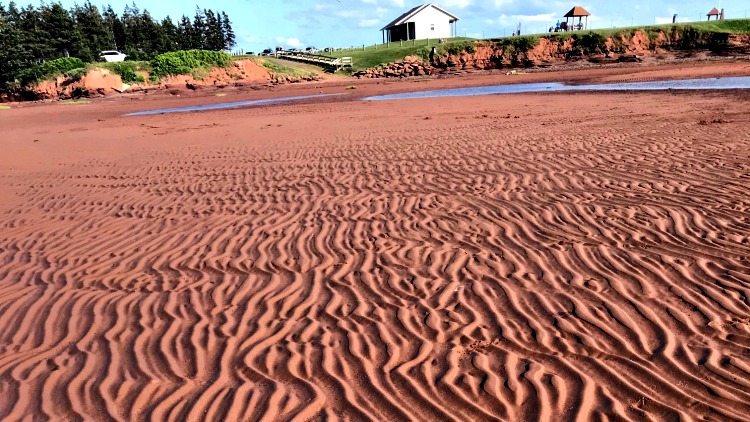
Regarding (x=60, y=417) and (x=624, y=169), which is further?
(x=624, y=169)

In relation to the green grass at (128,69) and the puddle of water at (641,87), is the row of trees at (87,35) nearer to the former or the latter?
the green grass at (128,69)

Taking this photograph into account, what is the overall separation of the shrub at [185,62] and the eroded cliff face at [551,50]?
603 inches

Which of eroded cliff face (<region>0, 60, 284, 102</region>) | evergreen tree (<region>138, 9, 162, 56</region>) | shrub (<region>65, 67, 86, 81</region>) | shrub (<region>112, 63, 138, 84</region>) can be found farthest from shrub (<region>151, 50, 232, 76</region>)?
evergreen tree (<region>138, 9, 162, 56</region>)

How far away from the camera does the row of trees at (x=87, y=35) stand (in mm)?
69375

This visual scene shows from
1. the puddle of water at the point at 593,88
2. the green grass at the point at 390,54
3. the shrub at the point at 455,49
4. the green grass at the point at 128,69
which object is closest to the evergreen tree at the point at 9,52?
the green grass at the point at 128,69

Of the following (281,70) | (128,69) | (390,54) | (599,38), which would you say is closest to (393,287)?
(281,70)

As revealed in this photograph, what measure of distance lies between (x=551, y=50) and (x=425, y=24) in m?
21.0

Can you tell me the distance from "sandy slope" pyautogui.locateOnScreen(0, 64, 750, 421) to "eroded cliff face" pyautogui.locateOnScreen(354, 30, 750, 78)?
4877cm

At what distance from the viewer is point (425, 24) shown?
75688 mm

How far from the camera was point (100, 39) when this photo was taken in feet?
273

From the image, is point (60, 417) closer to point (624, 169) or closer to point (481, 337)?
point (481, 337)

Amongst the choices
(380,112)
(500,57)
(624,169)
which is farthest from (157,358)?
(500,57)

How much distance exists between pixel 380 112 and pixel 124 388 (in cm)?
2219

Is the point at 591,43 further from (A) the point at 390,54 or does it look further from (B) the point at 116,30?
(B) the point at 116,30
